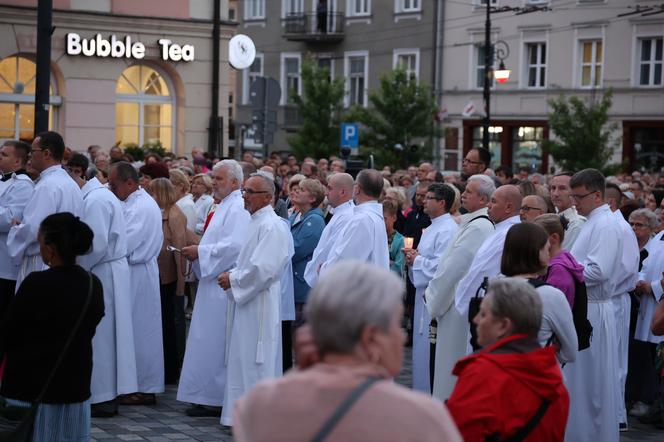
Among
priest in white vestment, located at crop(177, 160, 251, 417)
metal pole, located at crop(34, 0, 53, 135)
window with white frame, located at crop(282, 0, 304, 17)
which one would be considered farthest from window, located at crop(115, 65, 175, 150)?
window with white frame, located at crop(282, 0, 304, 17)

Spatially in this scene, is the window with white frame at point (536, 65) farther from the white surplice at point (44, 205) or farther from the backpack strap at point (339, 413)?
the backpack strap at point (339, 413)

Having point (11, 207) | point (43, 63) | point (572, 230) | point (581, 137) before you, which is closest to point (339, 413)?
point (572, 230)

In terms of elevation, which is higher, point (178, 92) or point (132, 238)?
point (178, 92)

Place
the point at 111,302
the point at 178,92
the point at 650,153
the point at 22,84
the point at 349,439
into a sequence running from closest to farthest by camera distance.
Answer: the point at 349,439, the point at 111,302, the point at 22,84, the point at 178,92, the point at 650,153

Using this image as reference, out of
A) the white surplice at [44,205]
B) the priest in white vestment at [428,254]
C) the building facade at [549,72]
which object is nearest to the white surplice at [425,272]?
the priest in white vestment at [428,254]

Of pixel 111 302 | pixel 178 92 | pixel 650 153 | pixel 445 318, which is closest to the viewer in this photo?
pixel 445 318

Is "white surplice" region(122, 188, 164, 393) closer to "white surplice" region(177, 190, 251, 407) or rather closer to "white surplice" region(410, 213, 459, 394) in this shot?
"white surplice" region(177, 190, 251, 407)

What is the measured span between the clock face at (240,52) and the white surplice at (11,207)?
16.6m

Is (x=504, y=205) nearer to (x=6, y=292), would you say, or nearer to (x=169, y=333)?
(x=169, y=333)

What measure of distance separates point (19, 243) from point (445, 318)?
11.7 feet

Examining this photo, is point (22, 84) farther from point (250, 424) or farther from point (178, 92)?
point (250, 424)

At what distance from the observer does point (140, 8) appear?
27.2 metres

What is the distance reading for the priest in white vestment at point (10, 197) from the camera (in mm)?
10977

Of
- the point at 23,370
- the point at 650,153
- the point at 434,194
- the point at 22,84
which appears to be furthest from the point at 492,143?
the point at 23,370
